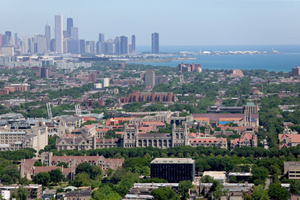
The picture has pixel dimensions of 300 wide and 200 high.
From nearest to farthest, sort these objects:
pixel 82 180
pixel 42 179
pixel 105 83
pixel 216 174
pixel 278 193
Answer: pixel 278 193 < pixel 82 180 < pixel 42 179 < pixel 216 174 < pixel 105 83

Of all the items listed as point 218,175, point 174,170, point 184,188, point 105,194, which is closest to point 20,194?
point 105,194

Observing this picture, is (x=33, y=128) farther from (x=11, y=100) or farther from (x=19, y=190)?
(x=11, y=100)

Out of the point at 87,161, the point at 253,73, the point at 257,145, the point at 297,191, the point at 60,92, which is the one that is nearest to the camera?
the point at 297,191

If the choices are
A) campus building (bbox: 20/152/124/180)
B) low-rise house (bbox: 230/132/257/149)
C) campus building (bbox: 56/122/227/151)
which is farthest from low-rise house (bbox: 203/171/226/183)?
campus building (bbox: 56/122/227/151)

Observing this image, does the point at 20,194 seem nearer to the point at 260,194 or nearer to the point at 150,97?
A: the point at 260,194

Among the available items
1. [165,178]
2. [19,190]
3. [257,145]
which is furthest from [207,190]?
[257,145]
